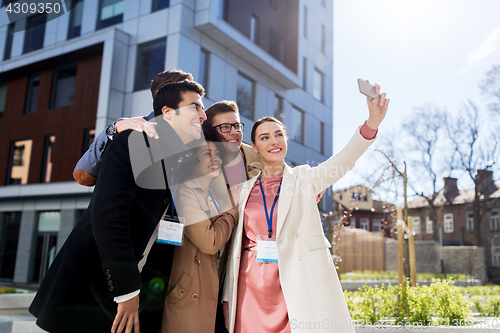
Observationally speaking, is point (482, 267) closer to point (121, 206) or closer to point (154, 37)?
point (154, 37)

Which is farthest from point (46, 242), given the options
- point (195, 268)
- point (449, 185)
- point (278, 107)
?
point (449, 185)

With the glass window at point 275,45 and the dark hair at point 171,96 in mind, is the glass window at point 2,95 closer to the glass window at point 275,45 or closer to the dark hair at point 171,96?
the glass window at point 275,45

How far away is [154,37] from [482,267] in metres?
22.4

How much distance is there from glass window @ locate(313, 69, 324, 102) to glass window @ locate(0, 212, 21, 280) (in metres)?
15.8

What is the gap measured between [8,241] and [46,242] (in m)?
2.97

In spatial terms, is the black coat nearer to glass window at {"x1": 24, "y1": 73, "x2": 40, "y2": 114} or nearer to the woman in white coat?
the woman in white coat

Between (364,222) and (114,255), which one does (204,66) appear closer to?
(114,255)

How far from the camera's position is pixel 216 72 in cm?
1409

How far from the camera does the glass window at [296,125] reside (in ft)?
61.7

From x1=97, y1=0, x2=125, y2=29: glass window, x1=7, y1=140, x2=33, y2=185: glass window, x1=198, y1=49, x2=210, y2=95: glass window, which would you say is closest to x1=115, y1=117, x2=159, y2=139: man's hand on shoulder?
x1=198, y1=49, x2=210, y2=95: glass window

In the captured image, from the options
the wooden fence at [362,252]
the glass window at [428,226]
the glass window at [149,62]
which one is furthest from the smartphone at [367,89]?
the glass window at [428,226]

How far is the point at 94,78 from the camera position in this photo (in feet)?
47.6

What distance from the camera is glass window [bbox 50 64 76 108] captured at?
15594mm

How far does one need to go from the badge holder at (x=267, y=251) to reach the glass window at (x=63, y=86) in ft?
49.6
